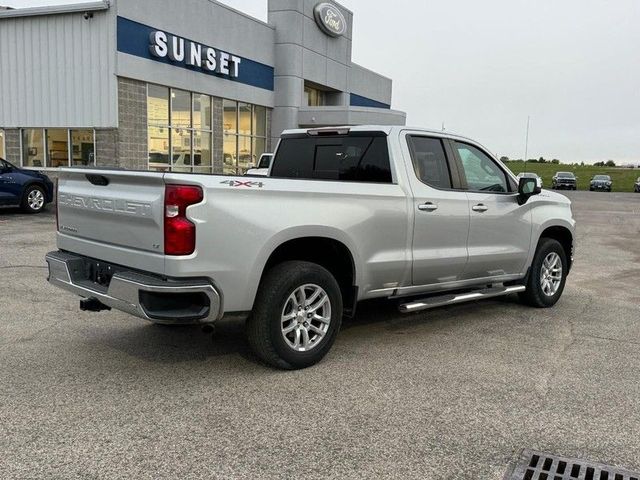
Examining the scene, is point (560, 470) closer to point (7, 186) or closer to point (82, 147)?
point (7, 186)

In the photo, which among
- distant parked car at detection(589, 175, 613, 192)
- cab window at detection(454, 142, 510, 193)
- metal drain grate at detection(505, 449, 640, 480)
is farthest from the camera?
distant parked car at detection(589, 175, 613, 192)

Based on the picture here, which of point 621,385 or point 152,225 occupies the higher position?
point 152,225

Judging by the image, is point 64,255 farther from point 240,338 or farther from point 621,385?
point 621,385

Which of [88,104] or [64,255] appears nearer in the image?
[64,255]

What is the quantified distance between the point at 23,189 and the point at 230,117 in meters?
10.7

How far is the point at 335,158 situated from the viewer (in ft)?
19.4

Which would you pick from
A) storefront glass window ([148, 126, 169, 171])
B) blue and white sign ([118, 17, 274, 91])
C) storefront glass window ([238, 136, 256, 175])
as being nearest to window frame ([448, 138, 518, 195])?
blue and white sign ([118, 17, 274, 91])

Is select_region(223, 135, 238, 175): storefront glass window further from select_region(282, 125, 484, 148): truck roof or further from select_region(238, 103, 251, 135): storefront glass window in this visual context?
select_region(282, 125, 484, 148): truck roof

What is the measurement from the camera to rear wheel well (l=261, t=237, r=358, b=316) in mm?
4832

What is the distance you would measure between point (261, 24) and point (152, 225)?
80.7 ft

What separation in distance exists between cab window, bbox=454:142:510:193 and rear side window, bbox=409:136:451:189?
Result: 275 mm

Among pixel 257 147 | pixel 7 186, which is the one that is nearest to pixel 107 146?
pixel 7 186

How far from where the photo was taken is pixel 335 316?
4.95m

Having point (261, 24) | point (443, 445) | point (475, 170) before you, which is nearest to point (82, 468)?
point (443, 445)
